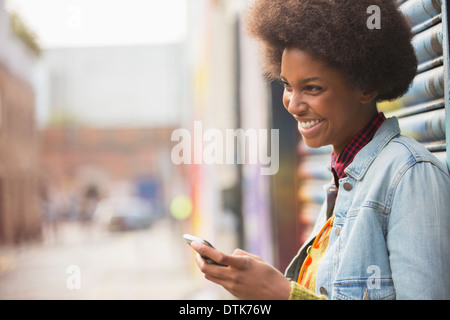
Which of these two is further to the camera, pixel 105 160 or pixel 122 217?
pixel 105 160

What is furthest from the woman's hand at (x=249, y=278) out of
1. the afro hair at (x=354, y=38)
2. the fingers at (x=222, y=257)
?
the afro hair at (x=354, y=38)

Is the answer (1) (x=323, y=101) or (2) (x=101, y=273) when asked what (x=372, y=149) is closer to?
(1) (x=323, y=101)

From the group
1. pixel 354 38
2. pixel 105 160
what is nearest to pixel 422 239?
pixel 354 38

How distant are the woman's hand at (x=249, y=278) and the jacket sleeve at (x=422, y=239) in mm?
283

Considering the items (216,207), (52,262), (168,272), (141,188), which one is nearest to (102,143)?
(141,188)

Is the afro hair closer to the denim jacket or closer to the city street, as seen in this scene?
the denim jacket

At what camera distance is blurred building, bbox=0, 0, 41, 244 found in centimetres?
1687

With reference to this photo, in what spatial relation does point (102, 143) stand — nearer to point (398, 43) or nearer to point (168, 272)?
point (168, 272)

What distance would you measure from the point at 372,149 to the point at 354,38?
32cm

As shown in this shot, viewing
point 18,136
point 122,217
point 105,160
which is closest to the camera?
point 18,136

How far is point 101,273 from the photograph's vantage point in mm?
10977

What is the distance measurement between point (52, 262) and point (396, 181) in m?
13.1

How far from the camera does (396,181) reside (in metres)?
1.22

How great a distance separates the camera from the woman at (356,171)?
1.17 m
